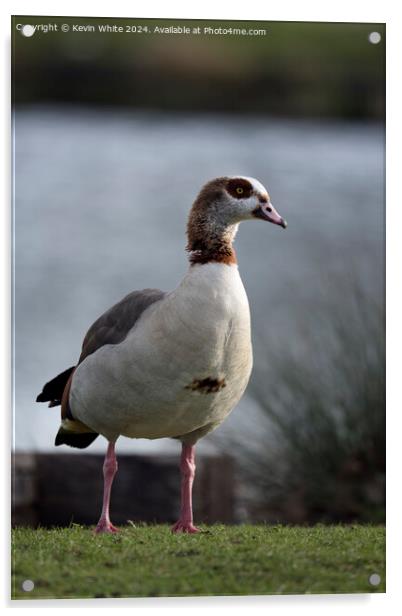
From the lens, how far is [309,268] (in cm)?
967

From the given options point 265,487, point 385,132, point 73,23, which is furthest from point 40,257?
point 265,487

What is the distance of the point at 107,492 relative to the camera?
275 inches

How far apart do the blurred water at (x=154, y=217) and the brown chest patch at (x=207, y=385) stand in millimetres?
1203

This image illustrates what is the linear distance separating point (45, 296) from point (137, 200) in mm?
1082

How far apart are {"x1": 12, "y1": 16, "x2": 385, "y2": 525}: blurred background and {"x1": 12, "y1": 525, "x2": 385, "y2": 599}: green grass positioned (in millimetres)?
1135

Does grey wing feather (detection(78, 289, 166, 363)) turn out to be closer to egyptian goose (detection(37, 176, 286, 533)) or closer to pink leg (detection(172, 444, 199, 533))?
egyptian goose (detection(37, 176, 286, 533))

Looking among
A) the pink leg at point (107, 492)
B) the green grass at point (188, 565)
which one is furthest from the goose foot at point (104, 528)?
the green grass at point (188, 565)

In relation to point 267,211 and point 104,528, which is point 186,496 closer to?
point 104,528

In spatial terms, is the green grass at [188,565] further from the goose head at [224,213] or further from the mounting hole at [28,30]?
the mounting hole at [28,30]

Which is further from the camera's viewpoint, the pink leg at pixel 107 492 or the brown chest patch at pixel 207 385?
the pink leg at pixel 107 492

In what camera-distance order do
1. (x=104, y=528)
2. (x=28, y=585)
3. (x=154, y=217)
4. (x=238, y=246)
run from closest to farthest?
(x=28, y=585) < (x=104, y=528) < (x=154, y=217) < (x=238, y=246)

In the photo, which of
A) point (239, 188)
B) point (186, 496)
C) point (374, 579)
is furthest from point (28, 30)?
point (374, 579)

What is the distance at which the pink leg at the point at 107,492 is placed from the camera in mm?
6871

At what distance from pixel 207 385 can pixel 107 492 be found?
98 centimetres
